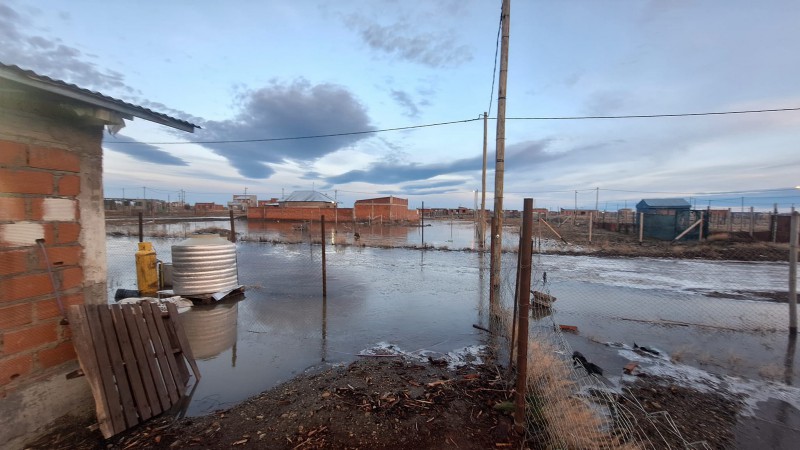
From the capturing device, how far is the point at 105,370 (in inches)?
135

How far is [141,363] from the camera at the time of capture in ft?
12.3

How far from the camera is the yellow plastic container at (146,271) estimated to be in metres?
8.55

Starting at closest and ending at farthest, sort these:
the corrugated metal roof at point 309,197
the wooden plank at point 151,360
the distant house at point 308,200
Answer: the wooden plank at point 151,360 → the distant house at point 308,200 → the corrugated metal roof at point 309,197

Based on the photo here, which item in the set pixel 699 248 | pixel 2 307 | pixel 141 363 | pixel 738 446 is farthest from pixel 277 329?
pixel 699 248

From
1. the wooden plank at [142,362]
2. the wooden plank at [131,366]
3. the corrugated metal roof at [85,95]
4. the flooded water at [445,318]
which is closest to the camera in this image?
the corrugated metal roof at [85,95]

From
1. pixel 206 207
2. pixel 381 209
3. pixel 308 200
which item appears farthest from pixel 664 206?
pixel 206 207

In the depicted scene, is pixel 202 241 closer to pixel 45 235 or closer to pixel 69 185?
pixel 69 185

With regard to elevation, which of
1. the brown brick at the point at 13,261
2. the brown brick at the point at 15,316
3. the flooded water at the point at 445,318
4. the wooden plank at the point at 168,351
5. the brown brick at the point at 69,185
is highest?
the brown brick at the point at 69,185

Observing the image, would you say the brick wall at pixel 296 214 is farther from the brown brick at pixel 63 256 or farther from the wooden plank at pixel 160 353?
the brown brick at pixel 63 256

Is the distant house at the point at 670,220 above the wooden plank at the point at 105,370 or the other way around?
above

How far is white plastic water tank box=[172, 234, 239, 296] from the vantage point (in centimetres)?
792

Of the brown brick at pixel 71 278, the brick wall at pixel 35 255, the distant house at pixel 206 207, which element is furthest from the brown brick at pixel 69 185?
the distant house at pixel 206 207

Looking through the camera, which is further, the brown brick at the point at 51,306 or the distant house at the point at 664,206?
the distant house at the point at 664,206

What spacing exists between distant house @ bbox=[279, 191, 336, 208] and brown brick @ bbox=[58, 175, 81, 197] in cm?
5435
